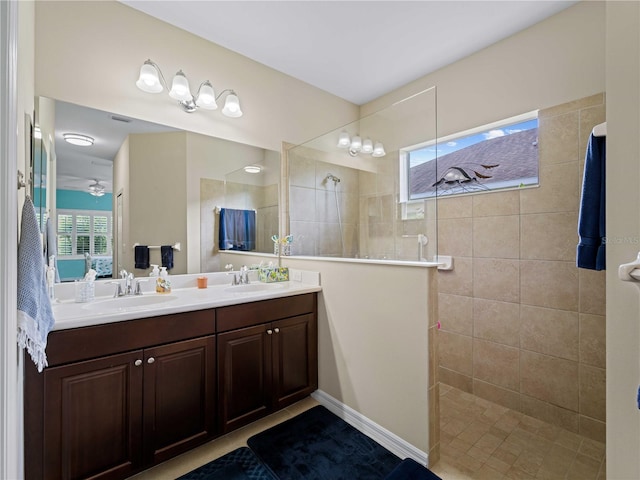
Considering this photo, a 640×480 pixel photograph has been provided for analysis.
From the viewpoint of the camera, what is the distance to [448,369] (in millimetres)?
2451

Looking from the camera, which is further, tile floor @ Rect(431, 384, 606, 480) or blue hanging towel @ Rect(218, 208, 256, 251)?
blue hanging towel @ Rect(218, 208, 256, 251)

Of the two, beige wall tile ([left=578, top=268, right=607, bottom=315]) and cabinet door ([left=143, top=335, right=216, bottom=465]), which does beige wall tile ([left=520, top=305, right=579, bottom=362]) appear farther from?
cabinet door ([left=143, top=335, right=216, bottom=465])

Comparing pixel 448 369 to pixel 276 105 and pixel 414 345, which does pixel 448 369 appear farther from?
pixel 276 105

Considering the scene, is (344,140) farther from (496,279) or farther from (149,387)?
(149,387)

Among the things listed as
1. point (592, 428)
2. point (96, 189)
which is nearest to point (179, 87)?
point (96, 189)

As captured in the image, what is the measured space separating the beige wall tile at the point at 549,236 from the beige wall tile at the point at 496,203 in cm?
10

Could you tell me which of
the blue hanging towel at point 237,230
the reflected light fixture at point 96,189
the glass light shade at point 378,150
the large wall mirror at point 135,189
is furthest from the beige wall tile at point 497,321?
the reflected light fixture at point 96,189

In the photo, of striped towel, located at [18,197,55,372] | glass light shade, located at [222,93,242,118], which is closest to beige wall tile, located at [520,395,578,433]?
striped towel, located at [18,197,55,372]

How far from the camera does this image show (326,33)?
6.92 ft

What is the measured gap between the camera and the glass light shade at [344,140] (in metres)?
2.58

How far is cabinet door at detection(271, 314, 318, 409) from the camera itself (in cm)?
194

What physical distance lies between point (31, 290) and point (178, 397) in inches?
36.2

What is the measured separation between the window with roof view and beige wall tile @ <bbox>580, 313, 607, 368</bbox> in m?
0.91

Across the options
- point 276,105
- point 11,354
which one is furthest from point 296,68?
point 11,354
